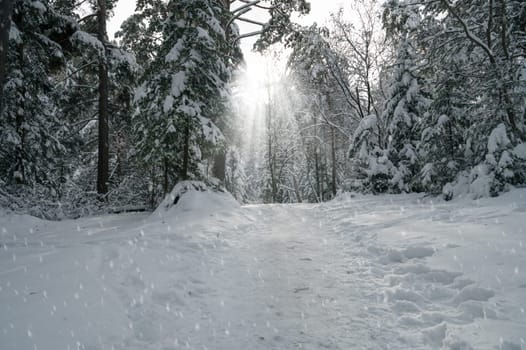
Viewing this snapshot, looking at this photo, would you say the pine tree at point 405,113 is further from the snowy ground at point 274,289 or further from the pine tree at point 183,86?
the pine tree at point 183,86

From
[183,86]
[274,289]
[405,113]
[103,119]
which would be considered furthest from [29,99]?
[405,113]

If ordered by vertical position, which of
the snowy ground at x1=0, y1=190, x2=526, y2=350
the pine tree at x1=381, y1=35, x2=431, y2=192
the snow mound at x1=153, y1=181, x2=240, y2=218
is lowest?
the snowy ground at x1=0, y1=190, x2=526, y2=350

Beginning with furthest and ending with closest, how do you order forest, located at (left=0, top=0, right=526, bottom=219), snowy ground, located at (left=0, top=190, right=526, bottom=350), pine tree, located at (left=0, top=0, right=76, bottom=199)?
pine tree, located at (left=0, top=0, right=76, bottom=199)
forest, located at (left=0, top=0, right=526, bottom=219)
snowy ground, located at (left=0, top=190, right=526, bottom=350)

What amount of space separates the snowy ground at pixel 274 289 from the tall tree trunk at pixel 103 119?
752 cm

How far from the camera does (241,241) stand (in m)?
6.96

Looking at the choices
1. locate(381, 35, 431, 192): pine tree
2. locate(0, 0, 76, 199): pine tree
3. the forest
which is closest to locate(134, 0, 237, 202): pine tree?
the forest

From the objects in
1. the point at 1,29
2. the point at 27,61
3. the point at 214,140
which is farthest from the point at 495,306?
the point at 27,61

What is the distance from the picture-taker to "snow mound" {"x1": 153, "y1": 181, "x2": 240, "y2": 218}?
9320mm

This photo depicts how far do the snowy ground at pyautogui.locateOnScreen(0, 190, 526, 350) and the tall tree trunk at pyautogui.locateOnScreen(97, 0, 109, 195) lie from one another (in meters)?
7.52

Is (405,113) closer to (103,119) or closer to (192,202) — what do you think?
(192,202)

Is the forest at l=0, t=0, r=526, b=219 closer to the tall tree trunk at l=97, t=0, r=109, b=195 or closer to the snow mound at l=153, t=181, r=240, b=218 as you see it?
the tall tree trunk at l=97, t=0, r=109, b=195

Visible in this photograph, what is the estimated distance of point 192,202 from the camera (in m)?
9.54

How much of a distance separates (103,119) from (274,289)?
43.4 ft

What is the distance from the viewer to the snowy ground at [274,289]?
2959 mm
